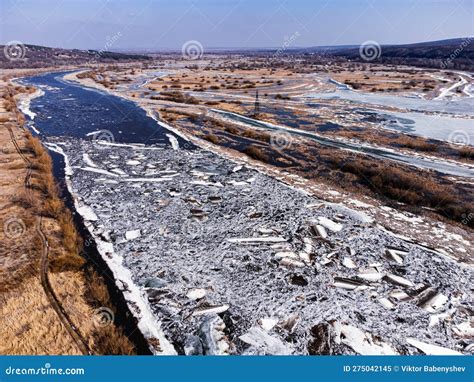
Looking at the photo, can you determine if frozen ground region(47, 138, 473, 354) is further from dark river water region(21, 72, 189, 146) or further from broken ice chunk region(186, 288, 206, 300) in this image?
dark river water region(21, 72, 189, 146)

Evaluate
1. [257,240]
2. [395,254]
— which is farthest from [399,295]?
[257,240]

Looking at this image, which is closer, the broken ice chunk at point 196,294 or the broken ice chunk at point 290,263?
the broken ice chunk at point 196,294

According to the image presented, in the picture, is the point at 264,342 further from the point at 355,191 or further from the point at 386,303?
the point at 355,191

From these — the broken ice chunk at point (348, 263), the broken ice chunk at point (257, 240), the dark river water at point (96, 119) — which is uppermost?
the dark river water at point (96, 119)

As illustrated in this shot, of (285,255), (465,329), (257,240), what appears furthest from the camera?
(257,240)

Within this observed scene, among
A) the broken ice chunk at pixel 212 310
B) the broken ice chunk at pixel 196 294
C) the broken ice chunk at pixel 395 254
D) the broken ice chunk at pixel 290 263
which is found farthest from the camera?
the broken ice chunk at pixel 395 254

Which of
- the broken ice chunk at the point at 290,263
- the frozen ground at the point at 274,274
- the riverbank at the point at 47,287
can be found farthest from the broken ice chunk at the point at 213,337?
the broken ice chunk at the point at 290,263

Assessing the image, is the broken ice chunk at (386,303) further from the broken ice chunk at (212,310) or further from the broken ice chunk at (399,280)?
the broken ice chunk at (212,310)
